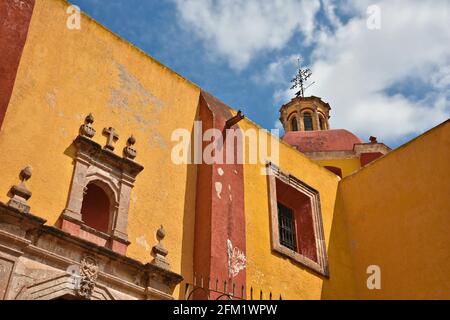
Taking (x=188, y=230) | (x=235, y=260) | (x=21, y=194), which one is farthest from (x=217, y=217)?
(x=21, y=194)

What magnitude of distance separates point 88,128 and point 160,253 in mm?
1853

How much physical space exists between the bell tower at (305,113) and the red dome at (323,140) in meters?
3.35

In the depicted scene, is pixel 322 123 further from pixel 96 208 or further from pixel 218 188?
pixel 96 208

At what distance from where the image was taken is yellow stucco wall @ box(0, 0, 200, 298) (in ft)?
23.1

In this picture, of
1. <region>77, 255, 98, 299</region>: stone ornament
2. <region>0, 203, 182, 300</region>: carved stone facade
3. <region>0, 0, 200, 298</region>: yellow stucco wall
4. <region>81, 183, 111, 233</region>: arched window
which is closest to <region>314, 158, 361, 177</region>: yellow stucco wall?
<region>0, 0, 200, 298</region>: yellow stucco wall

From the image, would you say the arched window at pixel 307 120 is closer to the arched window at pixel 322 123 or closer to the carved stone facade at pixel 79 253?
the arched window at pixel 322 123

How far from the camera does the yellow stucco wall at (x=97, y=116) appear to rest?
7043 mm

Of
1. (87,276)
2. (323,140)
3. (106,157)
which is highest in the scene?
(323,140)

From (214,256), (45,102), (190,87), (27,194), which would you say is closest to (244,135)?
(190,87)

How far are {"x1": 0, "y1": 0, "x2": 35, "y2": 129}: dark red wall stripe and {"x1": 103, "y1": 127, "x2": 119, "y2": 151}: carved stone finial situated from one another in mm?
1461

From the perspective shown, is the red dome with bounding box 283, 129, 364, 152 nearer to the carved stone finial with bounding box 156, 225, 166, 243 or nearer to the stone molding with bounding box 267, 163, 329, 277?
the stone molding with bounding box 267, 163, 329, 277

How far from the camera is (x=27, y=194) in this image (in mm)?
6488

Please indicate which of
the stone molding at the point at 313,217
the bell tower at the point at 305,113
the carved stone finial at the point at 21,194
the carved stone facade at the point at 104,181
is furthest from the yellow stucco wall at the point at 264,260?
the bell tower at the point at 305,113

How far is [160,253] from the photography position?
7598mm
